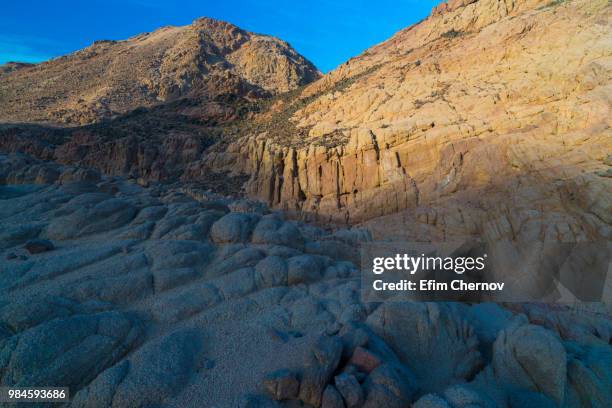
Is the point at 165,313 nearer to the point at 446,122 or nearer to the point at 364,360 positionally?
the point at 364,360

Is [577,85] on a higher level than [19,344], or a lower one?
higher

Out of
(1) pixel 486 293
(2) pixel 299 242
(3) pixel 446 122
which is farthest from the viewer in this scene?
(3) pixel 446 122

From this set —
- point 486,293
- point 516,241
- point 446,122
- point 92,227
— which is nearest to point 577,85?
point 446,122

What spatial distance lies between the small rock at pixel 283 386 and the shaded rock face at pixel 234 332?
26mm

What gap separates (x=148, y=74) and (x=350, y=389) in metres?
97.4

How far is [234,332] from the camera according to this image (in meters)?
8.70

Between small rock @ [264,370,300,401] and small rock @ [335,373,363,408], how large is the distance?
36.3 inches

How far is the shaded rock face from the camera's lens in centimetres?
668

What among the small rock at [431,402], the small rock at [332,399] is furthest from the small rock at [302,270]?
the small rock at [431,402]

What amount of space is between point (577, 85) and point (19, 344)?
1271 inches

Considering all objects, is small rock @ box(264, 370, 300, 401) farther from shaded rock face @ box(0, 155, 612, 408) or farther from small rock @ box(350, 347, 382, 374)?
small rock @ box(350, 347, 382, 374)

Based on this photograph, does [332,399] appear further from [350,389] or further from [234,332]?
[234,332]

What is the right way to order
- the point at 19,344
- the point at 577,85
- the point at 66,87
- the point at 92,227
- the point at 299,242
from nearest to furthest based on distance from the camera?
the point at 19,344
the point at 92,227
the point at 299,242
the point at 577,85
the point at 66,87

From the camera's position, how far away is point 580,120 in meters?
20.9
